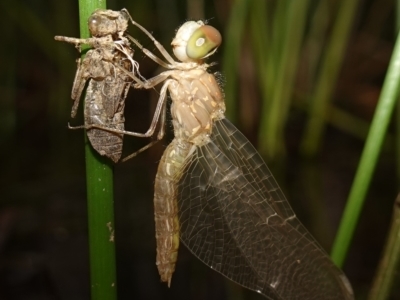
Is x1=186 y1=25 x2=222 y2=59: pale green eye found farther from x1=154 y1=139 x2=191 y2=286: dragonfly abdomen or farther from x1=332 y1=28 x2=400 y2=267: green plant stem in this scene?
x1=332 y1=28 x2=400 y2=267: green plant stem

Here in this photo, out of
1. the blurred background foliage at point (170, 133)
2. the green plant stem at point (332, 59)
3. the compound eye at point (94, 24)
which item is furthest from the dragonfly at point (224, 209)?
the green plant stem at point (332, 59)

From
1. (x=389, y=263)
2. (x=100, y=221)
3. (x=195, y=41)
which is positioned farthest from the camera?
(x=195, y=41)

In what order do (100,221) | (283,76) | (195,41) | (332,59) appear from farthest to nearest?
(332,59) < (283,76) < (195,41) < (100,221)

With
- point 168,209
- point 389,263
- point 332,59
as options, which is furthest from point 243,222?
point 332,59

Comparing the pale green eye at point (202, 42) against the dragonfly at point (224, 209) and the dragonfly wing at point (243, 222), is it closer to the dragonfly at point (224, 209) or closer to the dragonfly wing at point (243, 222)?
the dragonfly at point (224, 209)

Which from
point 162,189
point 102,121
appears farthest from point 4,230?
point 102,121

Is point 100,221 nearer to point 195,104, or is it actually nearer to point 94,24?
point 94,24

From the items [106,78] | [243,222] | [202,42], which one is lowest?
[243,222]

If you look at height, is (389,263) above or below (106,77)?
below
